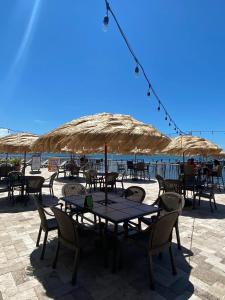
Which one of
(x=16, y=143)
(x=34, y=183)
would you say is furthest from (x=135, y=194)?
(x=16, y=143)

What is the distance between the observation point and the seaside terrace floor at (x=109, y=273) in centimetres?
221

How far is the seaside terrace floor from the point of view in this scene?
7.23 feet

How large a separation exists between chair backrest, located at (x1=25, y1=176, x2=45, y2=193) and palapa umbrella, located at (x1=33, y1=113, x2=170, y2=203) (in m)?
1.00

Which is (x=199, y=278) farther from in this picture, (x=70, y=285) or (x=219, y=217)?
(x=219, y=217)

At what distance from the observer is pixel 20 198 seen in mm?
6090

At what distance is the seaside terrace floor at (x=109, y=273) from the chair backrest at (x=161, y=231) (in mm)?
392

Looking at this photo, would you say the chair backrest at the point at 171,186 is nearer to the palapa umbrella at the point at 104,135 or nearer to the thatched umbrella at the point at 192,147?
the palapa umbrella at the point at 104,135

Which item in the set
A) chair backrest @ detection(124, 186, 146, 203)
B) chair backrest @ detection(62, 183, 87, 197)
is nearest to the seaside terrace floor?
chair backrest @ detection(62, 183, 87, 197)

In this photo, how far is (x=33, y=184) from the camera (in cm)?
600

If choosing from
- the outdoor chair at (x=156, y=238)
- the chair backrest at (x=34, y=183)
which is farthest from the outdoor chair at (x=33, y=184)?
the outdoor chair at (x=156, y=238)

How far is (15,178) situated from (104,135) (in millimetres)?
3151

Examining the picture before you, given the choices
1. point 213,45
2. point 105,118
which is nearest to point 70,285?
point 105,118

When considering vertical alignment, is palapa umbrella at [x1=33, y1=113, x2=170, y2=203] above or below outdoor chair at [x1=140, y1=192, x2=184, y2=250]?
above

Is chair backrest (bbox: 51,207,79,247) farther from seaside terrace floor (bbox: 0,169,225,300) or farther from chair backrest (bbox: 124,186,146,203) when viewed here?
chair backrest (bbox: 124,186,146,203)
